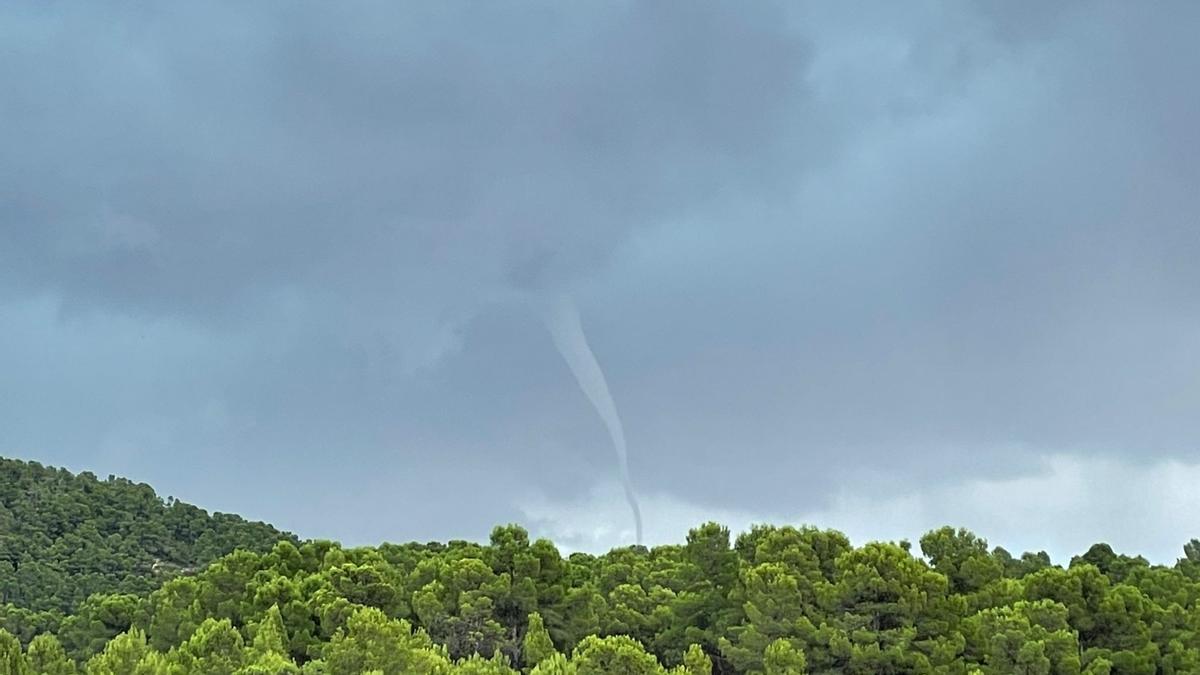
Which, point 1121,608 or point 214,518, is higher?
point 214,518

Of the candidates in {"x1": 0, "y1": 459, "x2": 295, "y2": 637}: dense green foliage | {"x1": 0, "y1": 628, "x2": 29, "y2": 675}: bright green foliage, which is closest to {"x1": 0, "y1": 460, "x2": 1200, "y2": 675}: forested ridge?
{"x1": 0, "y1": 628, "x2": 29, "y2": 675}: bright green foliage

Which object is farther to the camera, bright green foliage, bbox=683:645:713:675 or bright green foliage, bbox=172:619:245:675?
bright green foliage, bbox=683:645:713:675

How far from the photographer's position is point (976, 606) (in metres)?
52.2

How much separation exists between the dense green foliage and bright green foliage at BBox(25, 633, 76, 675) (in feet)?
188

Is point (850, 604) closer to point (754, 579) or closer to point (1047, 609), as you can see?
point (754, 579)

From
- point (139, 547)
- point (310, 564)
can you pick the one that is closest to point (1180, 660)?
point (310, 564)

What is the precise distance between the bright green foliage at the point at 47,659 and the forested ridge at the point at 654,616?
0.25 ft

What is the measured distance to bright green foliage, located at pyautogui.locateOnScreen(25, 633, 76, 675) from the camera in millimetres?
44469

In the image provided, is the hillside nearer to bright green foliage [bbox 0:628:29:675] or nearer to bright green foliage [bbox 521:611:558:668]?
bright green foliage [bbox 0:628:29:675]

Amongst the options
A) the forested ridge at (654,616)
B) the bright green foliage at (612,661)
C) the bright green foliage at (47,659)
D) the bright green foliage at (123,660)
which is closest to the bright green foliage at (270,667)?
the forested ridge at (654,616)

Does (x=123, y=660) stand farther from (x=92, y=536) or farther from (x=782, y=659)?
(x=92, y=536)

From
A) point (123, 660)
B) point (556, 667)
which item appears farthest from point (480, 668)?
point (123, 660)

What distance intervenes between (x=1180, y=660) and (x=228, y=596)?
3828cm

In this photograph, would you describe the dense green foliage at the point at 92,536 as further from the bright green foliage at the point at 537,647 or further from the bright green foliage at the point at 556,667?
the bright green foliage at the point at 556,667
